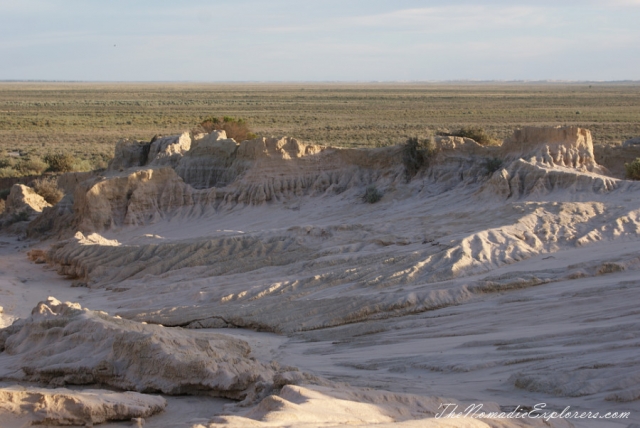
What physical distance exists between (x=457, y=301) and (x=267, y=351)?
3.33 metres

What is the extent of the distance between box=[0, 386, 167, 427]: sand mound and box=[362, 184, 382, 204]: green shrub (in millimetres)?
13968

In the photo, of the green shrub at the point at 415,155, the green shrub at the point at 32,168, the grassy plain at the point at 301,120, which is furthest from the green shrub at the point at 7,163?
the green shrub at the point at 415,155

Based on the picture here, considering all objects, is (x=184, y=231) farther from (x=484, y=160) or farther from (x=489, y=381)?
(x=489, y=381)

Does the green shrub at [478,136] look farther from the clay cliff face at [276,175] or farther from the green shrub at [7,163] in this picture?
the green shrub at [7,163]

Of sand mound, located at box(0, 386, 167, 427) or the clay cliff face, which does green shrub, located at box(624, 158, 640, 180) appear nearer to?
the clay cliff face

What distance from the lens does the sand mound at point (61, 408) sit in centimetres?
668

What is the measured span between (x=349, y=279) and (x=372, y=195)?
6820mm

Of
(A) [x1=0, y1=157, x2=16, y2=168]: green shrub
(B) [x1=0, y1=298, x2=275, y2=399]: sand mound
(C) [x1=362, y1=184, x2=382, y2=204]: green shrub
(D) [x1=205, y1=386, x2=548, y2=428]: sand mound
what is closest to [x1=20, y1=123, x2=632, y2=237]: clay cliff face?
(C) [x1=362, y1=184, x2=382, y2=204]: green shrub

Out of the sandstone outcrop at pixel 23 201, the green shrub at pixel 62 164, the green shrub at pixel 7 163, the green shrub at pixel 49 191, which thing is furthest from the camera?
the green shrub at pixel 7 163

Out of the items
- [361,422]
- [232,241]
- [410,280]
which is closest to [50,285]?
[232,241]

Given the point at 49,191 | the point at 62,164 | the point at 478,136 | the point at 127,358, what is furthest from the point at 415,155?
the point at 62,164

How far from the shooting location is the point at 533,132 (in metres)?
20.1

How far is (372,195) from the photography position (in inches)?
814

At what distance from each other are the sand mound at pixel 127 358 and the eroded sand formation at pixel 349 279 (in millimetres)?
24
